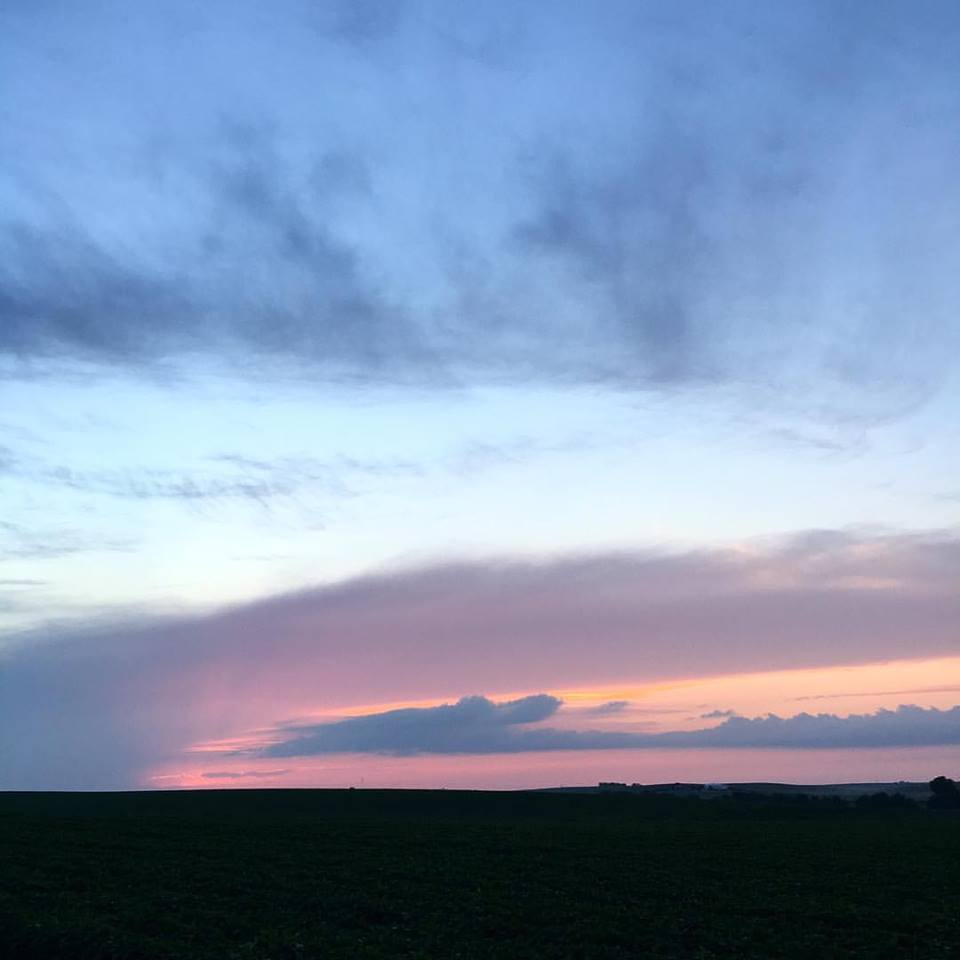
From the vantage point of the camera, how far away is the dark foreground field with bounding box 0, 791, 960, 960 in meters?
26.3

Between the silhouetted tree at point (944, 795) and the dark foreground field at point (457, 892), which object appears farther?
the silhouetted tree at point (944, 795)

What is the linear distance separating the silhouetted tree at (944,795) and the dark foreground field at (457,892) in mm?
84490

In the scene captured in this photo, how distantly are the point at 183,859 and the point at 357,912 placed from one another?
16.5 metres

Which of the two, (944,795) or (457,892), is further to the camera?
(944,795)

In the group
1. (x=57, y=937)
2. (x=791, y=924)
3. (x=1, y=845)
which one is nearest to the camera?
(x=57, y=937)

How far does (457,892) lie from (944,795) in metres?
143

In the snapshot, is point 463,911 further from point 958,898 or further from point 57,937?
point 958,898

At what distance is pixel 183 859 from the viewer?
4256 cm

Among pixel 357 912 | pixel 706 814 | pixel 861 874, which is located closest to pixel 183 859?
pixel 357 912

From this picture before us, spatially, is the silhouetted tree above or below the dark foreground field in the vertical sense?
below

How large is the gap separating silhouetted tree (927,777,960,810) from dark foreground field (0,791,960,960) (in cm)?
8449

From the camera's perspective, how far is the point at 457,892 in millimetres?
35031

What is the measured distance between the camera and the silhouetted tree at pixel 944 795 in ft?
450

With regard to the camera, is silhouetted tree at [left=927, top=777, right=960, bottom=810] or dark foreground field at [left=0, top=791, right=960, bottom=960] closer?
dark foreground field at [left=0, top=791, right=960, bottom=960]
